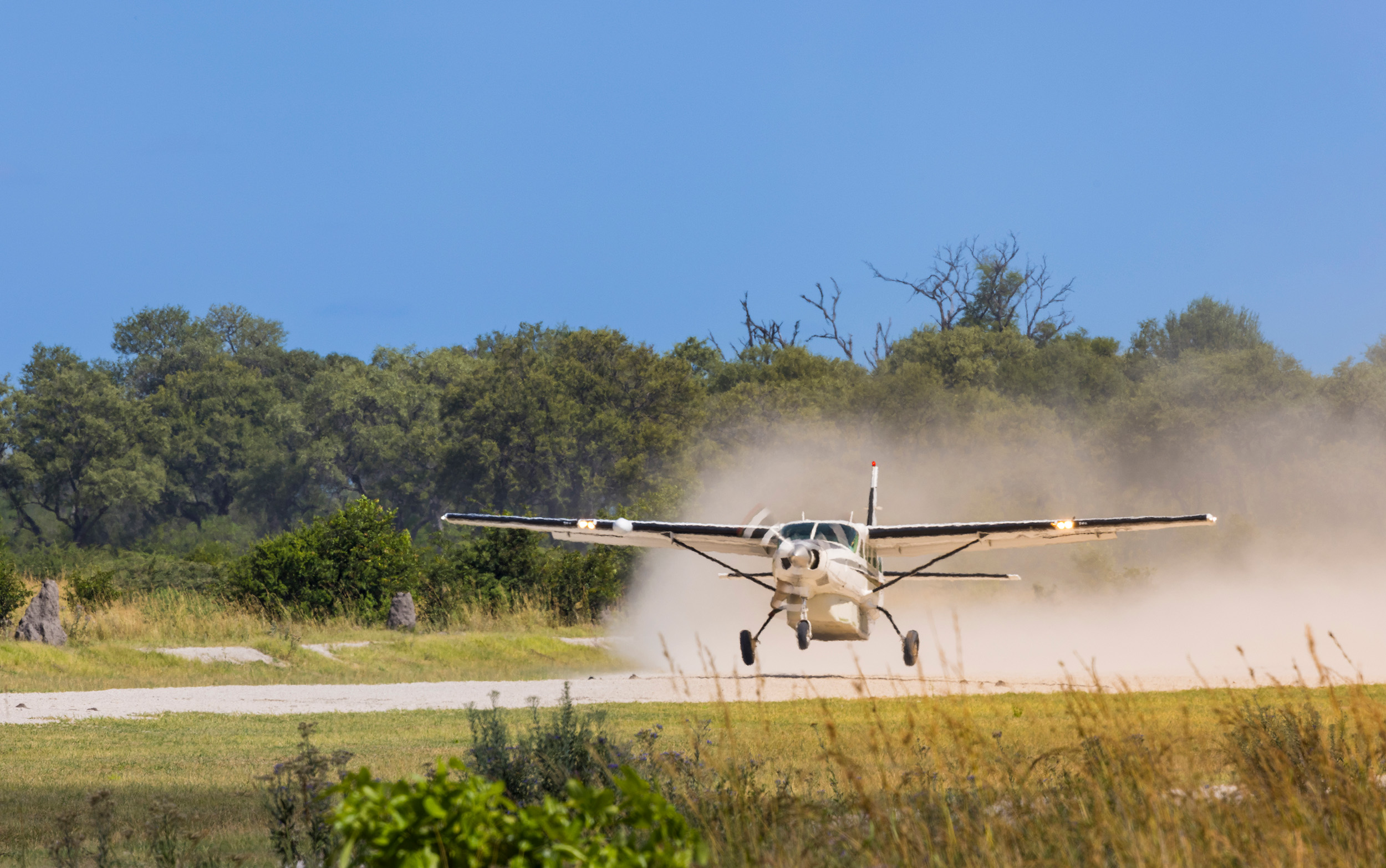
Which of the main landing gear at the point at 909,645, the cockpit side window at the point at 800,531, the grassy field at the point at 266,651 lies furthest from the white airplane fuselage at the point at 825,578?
the grassy field at the point at 266,651

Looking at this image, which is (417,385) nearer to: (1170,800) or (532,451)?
(532,451)

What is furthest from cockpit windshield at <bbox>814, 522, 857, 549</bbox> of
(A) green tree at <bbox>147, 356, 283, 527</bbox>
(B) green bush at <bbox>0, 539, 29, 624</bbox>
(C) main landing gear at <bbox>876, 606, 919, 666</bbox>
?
(A) green tree at <bbox>147, 356, 283, 527</bbox>

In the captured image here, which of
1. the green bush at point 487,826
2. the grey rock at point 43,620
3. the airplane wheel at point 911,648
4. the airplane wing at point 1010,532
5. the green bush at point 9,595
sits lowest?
the green bush at point 487,826

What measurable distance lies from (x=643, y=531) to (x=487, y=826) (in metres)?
19.8

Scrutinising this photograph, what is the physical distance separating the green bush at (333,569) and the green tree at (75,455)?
4535 centimetres

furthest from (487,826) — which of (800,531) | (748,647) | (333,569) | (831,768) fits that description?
(333,569)

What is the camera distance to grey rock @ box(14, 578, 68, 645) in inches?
872

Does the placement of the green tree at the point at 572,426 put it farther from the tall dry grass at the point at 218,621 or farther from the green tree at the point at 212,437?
the tall dry grass at the point at 218,621

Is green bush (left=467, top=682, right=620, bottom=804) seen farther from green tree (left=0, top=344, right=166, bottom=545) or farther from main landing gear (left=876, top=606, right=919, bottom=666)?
green tree (left=0, top=344, right=166, bottom=545)

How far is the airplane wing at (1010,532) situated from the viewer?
20.6 meters

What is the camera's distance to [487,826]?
133 inches

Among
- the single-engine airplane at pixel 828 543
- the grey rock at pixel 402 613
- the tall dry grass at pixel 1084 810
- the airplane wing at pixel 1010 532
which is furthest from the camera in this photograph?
the grey rock at pixel 402 613

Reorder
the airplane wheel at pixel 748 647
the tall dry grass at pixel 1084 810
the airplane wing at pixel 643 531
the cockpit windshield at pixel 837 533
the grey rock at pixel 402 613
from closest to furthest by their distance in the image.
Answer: the tall dry grass at pixel 1084 810, the cockpit windshield at pixel 837 533, the airplane wheel at pixel 748 647, the airplane wing at pixel 643 531, the grey rock at pixel 402 613

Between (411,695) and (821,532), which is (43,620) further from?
(821,532)
